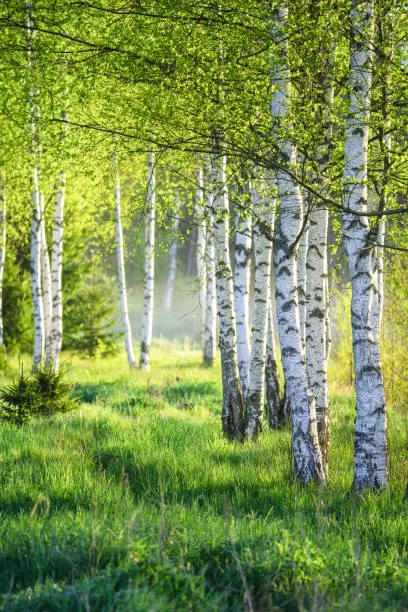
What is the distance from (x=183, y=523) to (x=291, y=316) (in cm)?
320

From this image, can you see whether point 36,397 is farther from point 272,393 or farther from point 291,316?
point 291,316

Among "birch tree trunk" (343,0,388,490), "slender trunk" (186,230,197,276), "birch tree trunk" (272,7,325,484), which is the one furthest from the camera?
"slender trunk" (186,230,197,276)

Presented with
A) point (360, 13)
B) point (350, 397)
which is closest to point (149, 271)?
point (350, 397)

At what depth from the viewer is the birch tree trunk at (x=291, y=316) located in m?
7.58

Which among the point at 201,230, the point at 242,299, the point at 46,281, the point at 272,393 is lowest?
the point at 272,393

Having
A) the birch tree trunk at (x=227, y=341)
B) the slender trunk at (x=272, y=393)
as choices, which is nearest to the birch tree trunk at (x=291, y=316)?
the birch tree trunk at (x=227, y=341)

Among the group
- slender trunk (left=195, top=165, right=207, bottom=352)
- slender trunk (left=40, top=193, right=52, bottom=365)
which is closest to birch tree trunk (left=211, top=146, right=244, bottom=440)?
slender trunk (left=195, top=165, right=207, bottom=352)

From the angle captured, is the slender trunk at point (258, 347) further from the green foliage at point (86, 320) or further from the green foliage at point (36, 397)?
the green foliage at point (86, 320)

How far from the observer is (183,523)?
210 inches

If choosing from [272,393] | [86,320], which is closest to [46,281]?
[86,320]

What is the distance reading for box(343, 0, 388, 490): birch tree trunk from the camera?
279 inches

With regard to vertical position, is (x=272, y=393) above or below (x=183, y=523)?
above

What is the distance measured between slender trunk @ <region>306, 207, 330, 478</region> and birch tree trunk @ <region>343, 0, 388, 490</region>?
1146 millimetres

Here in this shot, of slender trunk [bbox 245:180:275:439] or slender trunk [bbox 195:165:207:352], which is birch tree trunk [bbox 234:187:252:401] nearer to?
slender trunk [bbox 195:165:207:352]
